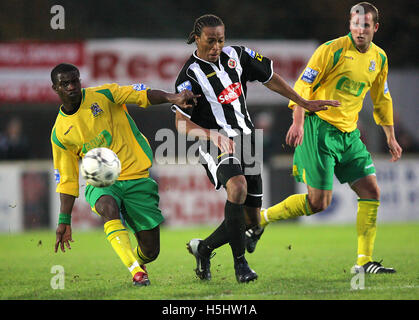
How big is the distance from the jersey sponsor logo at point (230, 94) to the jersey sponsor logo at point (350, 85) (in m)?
1.06

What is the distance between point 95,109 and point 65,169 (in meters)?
0.56

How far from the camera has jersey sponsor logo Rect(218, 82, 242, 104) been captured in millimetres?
5941

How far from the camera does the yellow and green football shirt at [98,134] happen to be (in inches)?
231

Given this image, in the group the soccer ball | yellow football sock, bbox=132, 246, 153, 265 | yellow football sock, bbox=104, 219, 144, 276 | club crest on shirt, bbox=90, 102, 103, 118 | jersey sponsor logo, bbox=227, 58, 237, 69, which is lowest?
yellow football sock, bbox=132, 246, 153, 265

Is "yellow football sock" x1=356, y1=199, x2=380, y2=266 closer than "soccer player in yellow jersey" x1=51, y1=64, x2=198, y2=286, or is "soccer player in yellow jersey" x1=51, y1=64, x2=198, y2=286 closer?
"soccer player in yellow jersey" x1=51, y1=64, x2=198, y2=286

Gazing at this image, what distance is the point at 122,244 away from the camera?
5672 millimetres

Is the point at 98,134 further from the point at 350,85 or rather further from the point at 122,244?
the point at 350,85

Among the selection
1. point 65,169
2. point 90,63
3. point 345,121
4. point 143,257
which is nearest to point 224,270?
point 143,257

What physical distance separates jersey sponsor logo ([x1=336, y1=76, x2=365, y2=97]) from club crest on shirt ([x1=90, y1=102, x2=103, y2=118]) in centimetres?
220

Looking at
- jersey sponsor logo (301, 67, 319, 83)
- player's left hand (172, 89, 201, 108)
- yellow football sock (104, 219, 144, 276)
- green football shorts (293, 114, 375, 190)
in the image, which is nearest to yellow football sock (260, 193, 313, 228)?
green football shorts (293, 114, 375, 190)

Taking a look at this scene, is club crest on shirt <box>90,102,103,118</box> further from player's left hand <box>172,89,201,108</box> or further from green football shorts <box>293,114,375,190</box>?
green football shorts <box>293,114,375,190</box>

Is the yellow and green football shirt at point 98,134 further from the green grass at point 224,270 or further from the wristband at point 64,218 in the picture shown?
the green grass at point 224,270
